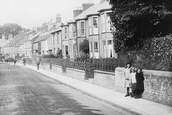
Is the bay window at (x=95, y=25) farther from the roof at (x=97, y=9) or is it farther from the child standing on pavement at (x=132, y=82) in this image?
the child standing on pavement at (x=132, y=82)

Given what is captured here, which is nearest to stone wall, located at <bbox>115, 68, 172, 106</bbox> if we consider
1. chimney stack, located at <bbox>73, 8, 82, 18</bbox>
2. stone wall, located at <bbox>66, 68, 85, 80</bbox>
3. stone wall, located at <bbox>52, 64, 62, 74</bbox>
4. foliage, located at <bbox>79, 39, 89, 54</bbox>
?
stone wall, located at <bbox>66, 68, 85, 80</bbox>

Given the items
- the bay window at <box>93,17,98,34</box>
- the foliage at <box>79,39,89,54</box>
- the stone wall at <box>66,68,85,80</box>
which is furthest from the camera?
the foliage at <box>79,39,89,54</box>

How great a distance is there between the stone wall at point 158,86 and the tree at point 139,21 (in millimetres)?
3600

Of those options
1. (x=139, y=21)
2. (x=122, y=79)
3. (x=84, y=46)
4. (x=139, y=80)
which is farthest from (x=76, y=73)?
(x=139, y=80)

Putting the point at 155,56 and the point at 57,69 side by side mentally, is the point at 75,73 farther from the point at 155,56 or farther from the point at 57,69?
the point at 155,56

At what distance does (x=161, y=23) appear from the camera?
1517cm

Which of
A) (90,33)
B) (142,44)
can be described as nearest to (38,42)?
(90,33)

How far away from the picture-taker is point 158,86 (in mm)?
11422

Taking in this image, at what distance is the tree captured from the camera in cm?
1467

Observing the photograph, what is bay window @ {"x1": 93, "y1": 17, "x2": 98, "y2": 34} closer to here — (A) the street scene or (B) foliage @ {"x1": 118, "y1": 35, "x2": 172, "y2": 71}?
(A) the street scene

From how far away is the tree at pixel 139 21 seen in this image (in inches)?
578

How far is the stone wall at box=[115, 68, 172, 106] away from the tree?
3.60 m

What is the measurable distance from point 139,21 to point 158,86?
517 cm

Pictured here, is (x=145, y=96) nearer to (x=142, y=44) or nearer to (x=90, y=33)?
(x=142, y=44)
